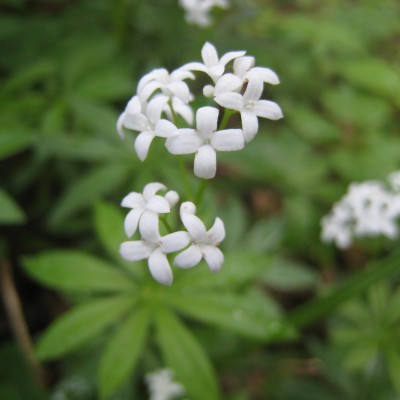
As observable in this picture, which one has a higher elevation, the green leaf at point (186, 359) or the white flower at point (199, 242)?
→ the white flower at point (199, 242)

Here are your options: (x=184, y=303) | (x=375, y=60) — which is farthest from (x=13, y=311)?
(x=375, y=60)

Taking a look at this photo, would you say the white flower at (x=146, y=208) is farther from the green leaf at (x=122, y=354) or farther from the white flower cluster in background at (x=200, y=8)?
the white flower cluster in background at (x=200, y=8)

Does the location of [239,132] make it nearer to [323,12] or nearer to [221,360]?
[221,360]

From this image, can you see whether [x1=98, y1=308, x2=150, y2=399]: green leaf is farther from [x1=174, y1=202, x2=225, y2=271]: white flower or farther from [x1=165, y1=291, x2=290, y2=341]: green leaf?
[x1=174, y1=202, x2=225, y2=271]: white flower

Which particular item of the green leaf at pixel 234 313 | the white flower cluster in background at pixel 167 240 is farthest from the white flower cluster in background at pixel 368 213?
the white flower cluster in background at pixel 167 240

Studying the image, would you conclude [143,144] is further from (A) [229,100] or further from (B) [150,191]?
(A) [229,100]
